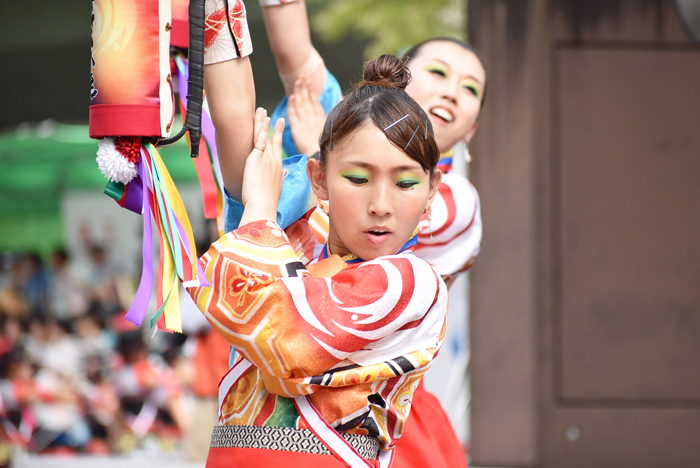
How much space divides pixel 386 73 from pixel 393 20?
5.92 m

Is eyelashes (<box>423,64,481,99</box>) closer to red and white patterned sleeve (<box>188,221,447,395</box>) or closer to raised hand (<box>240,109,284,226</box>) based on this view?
raised hand (<box>240,109,284,226</box>)

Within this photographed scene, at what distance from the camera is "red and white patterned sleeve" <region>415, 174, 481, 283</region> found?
5.48 feet

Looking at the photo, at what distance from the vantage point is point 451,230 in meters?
1.69

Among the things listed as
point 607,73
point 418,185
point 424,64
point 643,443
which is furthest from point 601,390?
point 418,185

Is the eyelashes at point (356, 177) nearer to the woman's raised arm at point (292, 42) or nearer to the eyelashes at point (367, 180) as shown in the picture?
the eyelashes at point (367, 180)

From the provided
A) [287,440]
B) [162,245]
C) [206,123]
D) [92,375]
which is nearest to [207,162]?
→ [206,123]

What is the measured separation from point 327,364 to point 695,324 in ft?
10.8

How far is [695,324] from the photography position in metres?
3.85

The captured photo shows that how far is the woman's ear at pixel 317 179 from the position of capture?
4.19 feet

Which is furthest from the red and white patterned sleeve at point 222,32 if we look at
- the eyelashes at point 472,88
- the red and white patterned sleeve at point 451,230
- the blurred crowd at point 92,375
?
the blurred crowd at point 92,375

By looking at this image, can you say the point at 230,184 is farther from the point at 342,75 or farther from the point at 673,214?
the point at 342,75

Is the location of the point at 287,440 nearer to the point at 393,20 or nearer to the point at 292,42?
the point at 292,42

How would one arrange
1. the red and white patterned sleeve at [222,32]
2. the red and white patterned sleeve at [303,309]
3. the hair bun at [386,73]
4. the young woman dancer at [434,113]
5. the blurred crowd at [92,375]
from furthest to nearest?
the blurred crowd at [92,375] → the young woman dancer at [434,113] → the hair bun at [386,73] → the red and white patterned sleeve at [222,32] → the red and white patterned sleeve at [303,309]

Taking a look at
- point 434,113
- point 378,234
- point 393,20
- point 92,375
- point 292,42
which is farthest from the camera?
point 393,20
